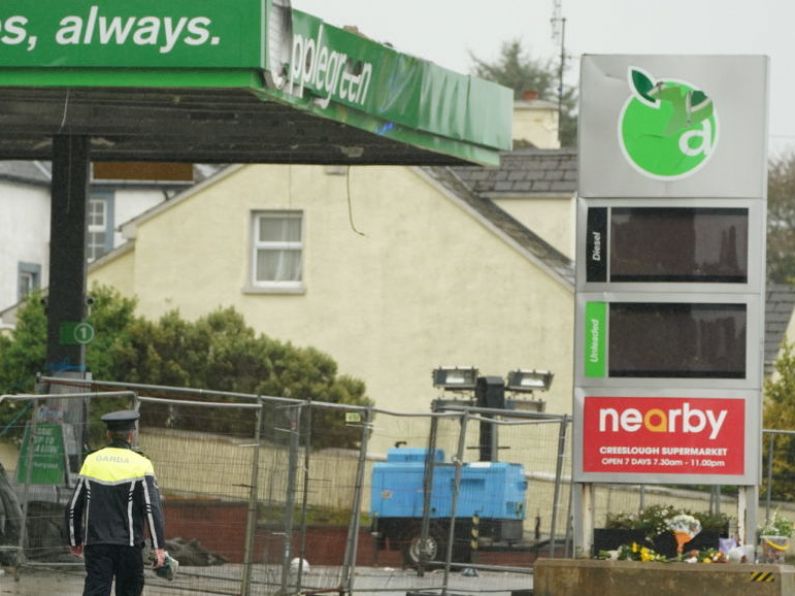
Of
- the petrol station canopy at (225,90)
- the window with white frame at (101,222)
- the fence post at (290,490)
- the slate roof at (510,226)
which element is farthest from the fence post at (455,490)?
the window with white frame at (101,222)

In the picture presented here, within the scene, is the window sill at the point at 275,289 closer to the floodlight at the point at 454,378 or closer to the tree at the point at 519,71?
the floodlight at the point at 454,378

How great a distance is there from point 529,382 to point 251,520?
14.7 m

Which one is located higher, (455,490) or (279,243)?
(279,243)

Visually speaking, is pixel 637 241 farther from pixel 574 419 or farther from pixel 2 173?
pixel 2 173

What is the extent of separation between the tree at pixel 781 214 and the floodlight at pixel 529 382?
45.7 meters

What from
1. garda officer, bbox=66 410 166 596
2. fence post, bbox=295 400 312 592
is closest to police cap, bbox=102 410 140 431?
garda officer, bbox=66 410 166 596

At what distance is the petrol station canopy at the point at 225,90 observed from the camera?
1758 cm

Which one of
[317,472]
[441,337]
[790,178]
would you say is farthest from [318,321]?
[790,178]

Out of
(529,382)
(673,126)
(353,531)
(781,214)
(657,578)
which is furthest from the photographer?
(781,214)

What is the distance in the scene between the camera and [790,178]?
7806 centimetres

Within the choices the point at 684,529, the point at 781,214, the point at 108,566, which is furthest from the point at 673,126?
the point at 781,214

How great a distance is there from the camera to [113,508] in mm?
13430

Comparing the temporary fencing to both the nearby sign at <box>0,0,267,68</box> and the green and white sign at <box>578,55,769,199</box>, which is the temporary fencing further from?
the green and white sign at <box>578,55,769,199</box>

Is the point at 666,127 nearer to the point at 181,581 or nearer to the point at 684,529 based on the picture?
the point at 684,529
